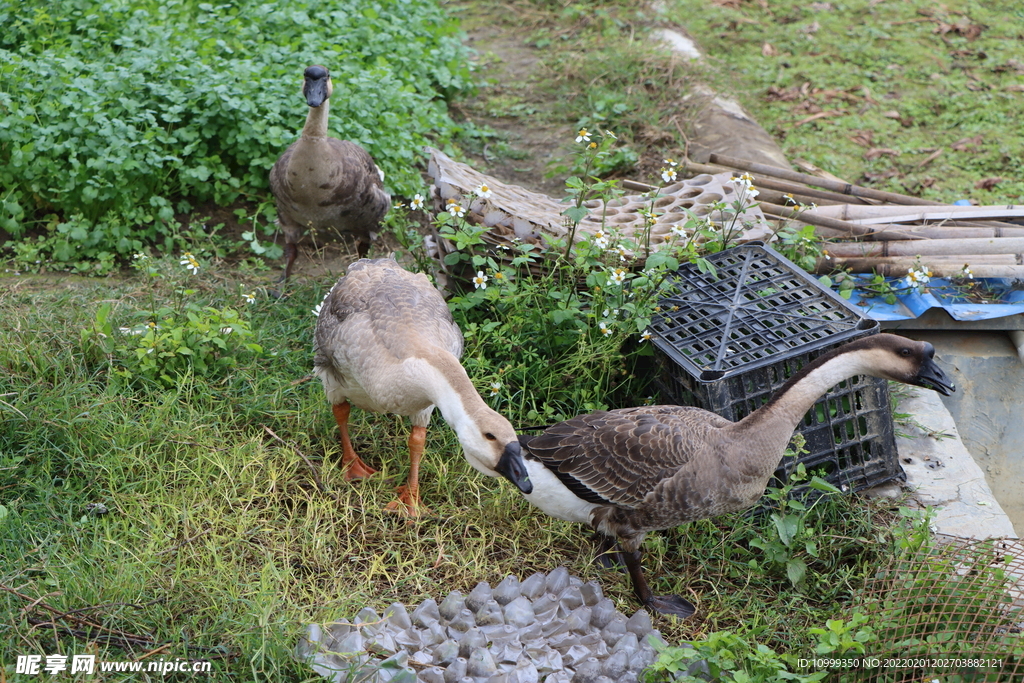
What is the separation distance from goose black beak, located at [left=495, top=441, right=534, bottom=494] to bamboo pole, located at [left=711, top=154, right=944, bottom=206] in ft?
13.1

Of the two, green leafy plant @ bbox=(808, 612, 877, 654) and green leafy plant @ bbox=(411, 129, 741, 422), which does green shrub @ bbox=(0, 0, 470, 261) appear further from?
green leafy plant @ bbox=(808, 612, 877, 654)

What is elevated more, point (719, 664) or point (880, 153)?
point (880, 153)

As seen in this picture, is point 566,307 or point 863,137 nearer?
point 566,307

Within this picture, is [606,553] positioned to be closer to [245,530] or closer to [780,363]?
[780,363]

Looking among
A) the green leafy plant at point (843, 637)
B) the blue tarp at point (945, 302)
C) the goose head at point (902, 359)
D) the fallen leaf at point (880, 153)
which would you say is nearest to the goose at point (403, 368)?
the green leafy plant at point (843, 637)

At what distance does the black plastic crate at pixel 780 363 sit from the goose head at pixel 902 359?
0.58 metres

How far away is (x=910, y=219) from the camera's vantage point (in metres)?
5.50

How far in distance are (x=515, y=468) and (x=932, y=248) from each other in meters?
3.43

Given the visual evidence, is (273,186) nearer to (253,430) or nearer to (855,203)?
(253,430)

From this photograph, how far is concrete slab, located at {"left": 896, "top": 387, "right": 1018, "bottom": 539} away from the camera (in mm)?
3848

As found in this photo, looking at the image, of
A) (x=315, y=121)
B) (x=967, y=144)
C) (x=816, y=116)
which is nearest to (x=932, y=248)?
(x=967, y=144)

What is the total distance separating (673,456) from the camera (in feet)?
11.1

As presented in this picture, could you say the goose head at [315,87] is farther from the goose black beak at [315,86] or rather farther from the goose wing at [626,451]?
the goose wing at [626,451]

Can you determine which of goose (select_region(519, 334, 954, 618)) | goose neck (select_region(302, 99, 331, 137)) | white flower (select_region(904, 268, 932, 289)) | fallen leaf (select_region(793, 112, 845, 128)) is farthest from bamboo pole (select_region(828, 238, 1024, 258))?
fallen leaf (select_region(793, 112, 845, 128))
